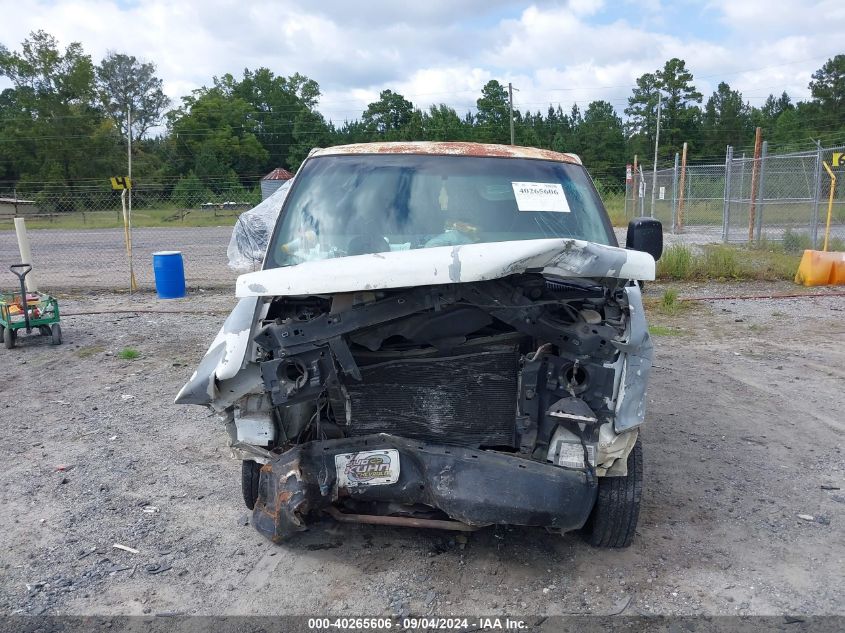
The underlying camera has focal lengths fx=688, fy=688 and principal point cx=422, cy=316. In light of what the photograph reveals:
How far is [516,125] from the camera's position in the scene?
4531 centimetres

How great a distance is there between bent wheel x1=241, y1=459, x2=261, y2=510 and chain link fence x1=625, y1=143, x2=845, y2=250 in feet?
38.9

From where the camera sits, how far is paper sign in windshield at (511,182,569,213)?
399cm

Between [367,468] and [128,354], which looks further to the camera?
[128,354]

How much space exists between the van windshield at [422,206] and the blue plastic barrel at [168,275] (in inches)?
289

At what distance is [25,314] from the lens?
25.0ft

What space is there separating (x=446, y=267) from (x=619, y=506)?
1511 millimetres

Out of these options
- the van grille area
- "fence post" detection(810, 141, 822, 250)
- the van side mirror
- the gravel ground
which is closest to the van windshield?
the van side mirror

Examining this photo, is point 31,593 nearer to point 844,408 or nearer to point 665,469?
point 665,469

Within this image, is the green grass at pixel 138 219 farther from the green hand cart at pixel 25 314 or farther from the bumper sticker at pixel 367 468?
the bumper sticker at pixel 367 468

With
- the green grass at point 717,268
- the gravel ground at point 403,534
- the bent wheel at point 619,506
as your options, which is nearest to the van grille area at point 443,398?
the bent wheel at point 619,506

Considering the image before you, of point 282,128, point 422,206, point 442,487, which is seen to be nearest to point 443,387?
point 442,487

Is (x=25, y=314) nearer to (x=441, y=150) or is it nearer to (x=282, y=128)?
(x=441, y=150)

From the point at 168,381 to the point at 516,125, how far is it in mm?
41944

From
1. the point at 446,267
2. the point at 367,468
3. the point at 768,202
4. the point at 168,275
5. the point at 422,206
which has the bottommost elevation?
the point at 168,275
